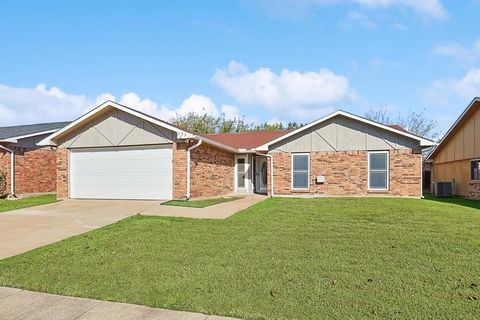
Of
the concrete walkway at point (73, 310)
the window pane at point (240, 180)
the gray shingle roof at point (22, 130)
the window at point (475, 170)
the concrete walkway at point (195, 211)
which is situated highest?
the gray shingle roof at point (22, 130)

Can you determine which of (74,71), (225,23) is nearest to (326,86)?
(225,23)

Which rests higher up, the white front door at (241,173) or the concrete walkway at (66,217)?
the white front door at (241,173)

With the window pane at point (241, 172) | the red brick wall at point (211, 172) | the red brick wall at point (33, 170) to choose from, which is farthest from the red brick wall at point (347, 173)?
the red brick wall at point (33, 170)

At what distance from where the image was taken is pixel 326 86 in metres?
28.3

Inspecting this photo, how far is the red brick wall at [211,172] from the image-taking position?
14578 mm

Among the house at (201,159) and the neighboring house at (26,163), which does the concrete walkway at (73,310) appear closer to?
the house at (201,159)

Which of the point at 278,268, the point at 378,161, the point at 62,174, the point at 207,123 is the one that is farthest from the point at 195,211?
the point at 207,123

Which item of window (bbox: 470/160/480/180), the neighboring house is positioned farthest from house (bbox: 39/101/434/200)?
window (bbox: 470/160/480/180)

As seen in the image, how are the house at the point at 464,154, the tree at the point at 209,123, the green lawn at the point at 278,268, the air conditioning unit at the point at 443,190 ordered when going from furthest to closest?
the tree at the point at 209,123
the air conditioning unit at the point at 443,190
the house at the point at 464,154
the green lawn at the point at 278,268

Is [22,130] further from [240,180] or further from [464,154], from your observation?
[464,154]

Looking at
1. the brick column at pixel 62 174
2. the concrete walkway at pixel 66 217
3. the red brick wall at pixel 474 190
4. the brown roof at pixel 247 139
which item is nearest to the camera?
the concrete walkway at pixel 66 217

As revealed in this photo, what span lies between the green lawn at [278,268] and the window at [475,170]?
964 cm

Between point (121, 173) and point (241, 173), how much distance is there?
276 inches

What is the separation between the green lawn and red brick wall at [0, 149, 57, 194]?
12029 millimetres
